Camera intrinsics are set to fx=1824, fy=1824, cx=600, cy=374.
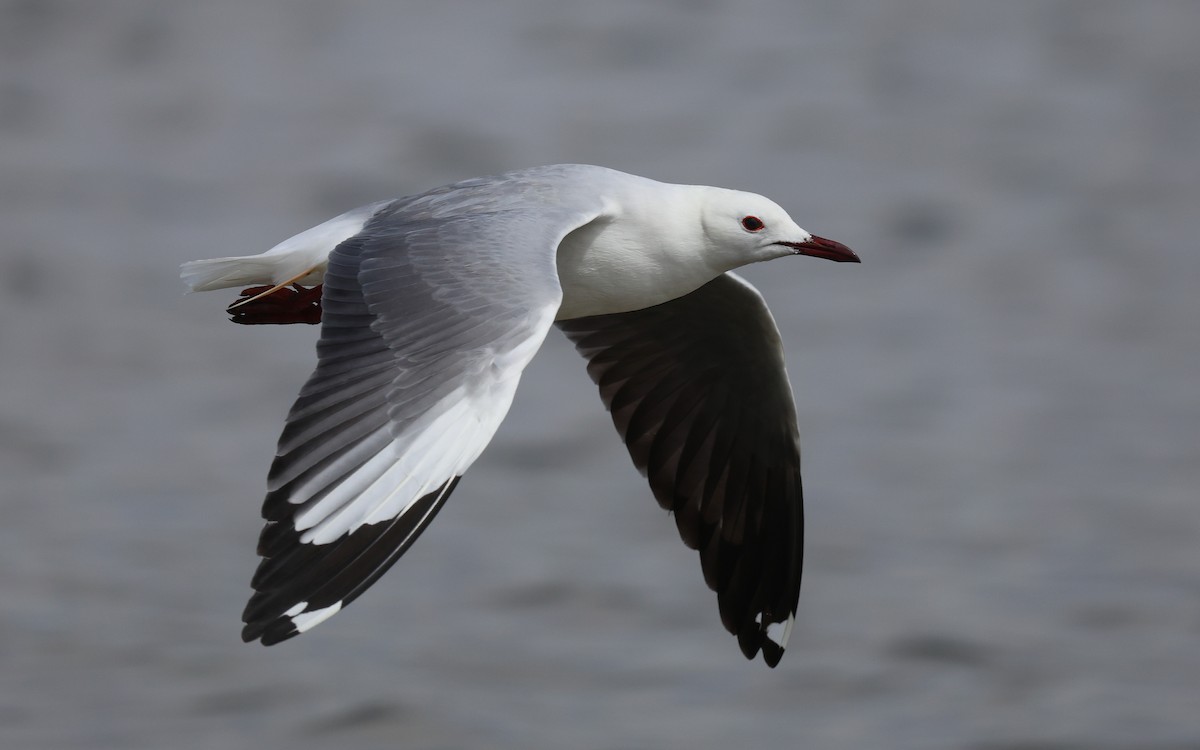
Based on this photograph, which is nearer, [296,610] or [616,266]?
[296,610]

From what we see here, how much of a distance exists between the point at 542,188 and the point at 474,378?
3.53ft

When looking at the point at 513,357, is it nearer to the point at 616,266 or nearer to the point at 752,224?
the point at 616,266

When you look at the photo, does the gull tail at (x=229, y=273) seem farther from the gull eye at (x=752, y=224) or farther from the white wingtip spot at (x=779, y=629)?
the white wingtip spot at (x=779, y=629)

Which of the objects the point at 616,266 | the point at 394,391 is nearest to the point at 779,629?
the point at 616,266

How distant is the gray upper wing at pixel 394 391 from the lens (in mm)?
4293

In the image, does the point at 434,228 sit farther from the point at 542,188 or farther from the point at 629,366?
the point at 629,366

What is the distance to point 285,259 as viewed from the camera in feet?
18.3

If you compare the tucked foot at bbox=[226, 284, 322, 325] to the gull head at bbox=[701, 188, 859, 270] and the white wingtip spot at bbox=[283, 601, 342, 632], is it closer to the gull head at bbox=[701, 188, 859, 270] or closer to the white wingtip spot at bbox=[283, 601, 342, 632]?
the gull head at bbox=[701, 188, 859, 270]

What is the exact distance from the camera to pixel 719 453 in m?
6.46

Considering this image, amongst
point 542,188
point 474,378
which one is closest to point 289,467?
point 474,378

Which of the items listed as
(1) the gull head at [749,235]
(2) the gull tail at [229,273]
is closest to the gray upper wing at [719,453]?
(1) the gull head at [749,235]

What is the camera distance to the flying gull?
4.33 m

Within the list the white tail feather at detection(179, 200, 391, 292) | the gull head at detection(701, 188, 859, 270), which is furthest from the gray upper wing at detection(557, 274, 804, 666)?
the white tail feather at detection(179, 200, 391, 292)

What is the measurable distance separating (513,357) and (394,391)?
31 centimetres
